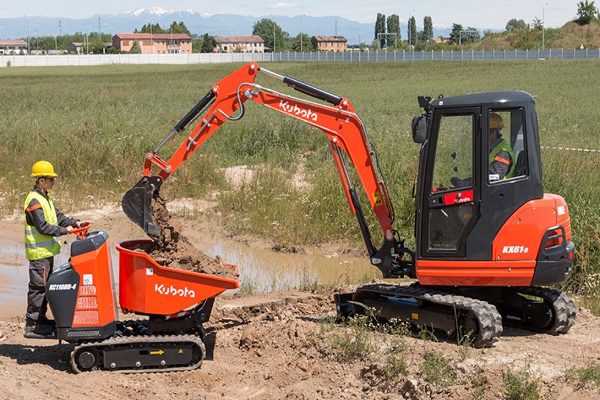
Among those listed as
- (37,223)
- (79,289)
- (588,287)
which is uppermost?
(37,223)

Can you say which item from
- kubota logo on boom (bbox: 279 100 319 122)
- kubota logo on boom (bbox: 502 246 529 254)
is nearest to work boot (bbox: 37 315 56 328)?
kubota logo on boom (bbox: 279 100 319 122)

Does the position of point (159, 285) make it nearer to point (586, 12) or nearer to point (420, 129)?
point (420, 129)

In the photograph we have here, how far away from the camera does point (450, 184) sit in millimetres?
9445

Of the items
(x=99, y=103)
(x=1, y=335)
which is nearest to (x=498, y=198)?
(x=1, y=335)

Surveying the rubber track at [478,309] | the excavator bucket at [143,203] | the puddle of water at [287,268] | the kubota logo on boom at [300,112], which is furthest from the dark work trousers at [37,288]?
the puddle of water at [287,268]

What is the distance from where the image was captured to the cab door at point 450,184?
926 centimetres

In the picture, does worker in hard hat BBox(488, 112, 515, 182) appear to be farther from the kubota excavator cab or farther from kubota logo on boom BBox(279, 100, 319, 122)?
kubota logo on boom BBox(279, 100, 319, 122)

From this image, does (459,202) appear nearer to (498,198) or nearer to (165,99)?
(498,198)

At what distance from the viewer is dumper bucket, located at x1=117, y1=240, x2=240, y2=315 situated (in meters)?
9.21

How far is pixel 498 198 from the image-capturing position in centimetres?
925

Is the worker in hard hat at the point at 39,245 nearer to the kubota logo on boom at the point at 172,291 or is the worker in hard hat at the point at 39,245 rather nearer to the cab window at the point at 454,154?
the kubota logo on boom at the point at 172,291

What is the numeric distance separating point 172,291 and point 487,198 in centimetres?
338

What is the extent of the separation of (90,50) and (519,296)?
538 feet

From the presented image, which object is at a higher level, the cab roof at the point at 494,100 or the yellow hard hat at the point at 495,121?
the cab roof at the point at 494,100
